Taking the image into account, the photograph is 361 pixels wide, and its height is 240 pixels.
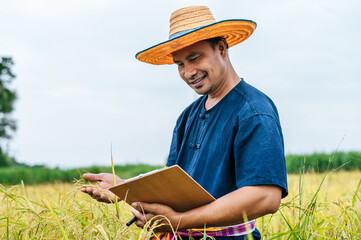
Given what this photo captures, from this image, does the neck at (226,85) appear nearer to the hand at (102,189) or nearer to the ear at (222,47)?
the ear at (222,47)

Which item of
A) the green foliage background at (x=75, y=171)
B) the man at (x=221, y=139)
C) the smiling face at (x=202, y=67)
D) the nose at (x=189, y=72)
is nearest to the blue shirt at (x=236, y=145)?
the man at (x=221, y=139)

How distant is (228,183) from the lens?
7.59 ft

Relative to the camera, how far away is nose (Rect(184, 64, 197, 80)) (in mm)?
2429

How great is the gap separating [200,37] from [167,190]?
2.90ft

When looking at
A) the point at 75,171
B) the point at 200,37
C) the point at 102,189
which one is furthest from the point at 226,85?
the point at 75,171

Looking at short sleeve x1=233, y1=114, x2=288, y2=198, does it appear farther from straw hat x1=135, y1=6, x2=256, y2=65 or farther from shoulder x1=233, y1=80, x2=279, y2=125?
straw hat x1=135, y1=6, x2=256, y2=65

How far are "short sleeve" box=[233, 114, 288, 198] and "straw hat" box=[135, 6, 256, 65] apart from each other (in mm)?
568

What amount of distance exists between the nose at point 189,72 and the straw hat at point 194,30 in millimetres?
122

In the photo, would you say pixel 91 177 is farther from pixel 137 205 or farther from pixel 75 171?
pixel 75 171

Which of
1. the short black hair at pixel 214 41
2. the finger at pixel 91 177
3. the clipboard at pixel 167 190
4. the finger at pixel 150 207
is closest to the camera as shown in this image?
the clipboard at pixel 167 190

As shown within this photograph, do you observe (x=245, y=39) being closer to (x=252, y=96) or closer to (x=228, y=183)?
(x=252, y=96)

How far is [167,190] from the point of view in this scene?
2094mm

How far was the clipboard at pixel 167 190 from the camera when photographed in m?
1.97

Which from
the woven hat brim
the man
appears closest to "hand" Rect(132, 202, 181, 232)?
the man
